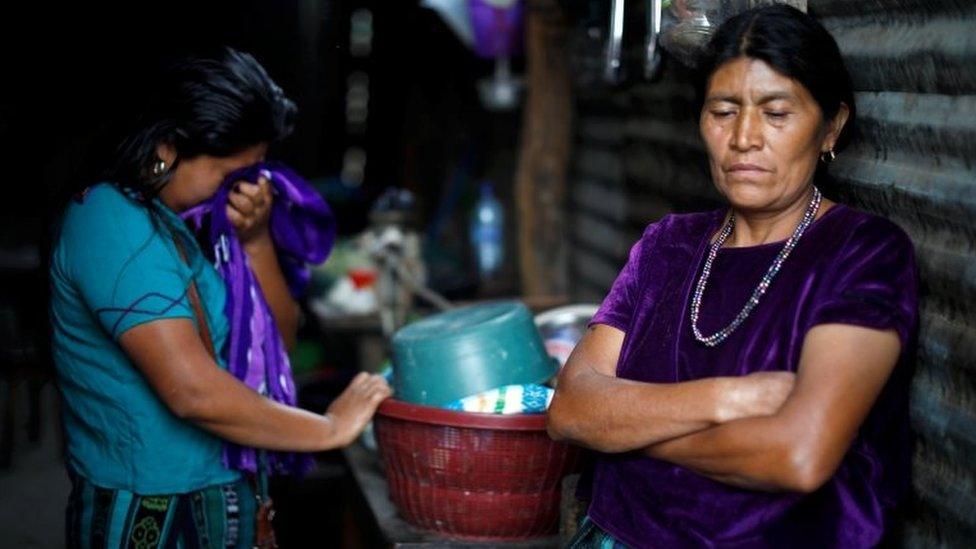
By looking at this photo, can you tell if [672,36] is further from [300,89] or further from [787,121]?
[300,89]

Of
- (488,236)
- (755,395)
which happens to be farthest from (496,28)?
(755,395)

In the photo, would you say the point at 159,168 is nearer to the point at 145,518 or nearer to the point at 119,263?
the point at 119,263

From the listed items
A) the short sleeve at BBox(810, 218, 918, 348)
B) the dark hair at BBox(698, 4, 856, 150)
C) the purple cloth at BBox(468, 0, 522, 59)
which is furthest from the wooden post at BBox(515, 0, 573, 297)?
the short sleeve at BBox(810, 218, 918, 348)

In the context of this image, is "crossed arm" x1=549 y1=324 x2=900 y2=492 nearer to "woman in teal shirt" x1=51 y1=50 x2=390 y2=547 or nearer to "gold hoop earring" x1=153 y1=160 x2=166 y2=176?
"woman in teal shirt" x1=51 y1=50 x2=390 y2=547

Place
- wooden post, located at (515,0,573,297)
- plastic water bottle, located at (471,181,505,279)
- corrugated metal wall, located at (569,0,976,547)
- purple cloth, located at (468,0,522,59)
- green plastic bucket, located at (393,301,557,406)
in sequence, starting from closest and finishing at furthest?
1. corrugated metal wall, located at (569,0,976,547)
2. green plastic bucket, located at (393,301,557,406)
3. wooden post, located at (515,0,573,297)
4. purple cloth, located at (468,0,522,59)
5. plastic water bottle, located at (471,181,505,279)

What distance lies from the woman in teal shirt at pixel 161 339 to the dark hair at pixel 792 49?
137 cm

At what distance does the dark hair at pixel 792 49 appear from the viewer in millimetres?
2393

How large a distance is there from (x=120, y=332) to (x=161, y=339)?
10cm

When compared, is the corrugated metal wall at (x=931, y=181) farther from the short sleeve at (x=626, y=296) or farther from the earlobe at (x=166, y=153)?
the earlobe at (x=166, y=153)

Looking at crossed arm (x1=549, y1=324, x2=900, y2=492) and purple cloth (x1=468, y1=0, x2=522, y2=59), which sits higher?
purple cloth (x1=468, y1=0, x2=522, y2=59)

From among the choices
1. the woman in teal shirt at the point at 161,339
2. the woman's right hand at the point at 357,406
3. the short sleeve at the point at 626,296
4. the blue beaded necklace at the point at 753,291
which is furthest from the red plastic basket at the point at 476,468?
the blue beaded necklace at the point at 753,291

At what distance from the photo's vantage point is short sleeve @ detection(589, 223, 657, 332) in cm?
274

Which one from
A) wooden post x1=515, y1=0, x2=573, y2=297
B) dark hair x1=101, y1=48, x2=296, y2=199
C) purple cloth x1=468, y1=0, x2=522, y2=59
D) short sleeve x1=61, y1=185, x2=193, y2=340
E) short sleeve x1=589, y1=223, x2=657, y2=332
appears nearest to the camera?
short sleeve x1=589, y1=223, x2=657, y2=332

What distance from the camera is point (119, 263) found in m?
3.04
